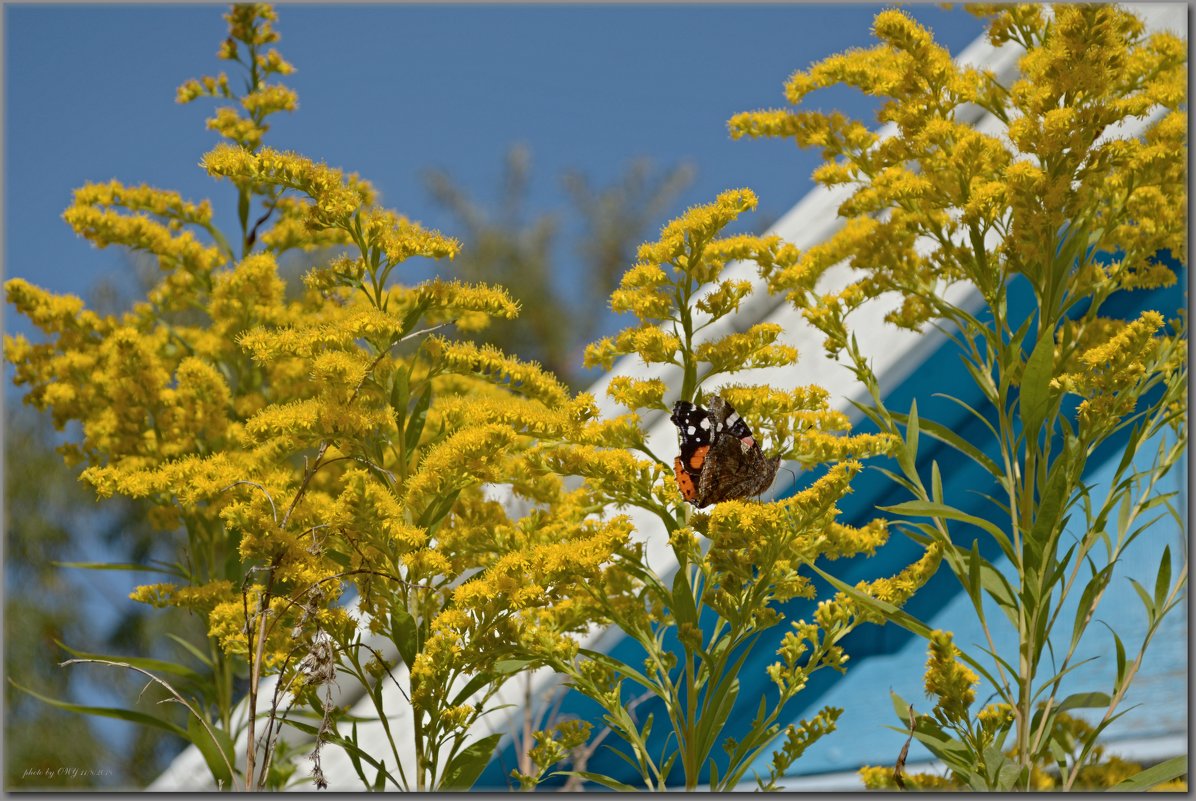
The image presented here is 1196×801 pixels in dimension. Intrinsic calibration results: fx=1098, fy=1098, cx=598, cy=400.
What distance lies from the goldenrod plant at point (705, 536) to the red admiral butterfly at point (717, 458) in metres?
0.02

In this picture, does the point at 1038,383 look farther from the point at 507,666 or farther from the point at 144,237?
the point at 144,237

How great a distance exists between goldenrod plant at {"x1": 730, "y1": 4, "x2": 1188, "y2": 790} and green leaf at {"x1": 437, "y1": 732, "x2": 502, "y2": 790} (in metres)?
0.67

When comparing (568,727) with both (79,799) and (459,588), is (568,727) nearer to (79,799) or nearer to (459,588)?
(459,588)

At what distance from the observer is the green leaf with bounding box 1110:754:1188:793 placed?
176cm

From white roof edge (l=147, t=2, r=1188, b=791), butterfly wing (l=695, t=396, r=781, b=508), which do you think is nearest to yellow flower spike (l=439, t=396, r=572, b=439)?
butterfly wing (l=695, t=396, r=781, b=508)

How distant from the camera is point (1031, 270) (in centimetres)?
194

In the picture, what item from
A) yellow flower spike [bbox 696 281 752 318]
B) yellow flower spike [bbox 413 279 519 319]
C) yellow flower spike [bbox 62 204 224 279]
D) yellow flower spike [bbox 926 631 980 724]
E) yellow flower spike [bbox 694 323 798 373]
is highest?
yellow flower spike [bbox 62 204 224 279]

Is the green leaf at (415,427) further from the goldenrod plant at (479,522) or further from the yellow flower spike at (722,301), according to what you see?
the yellow flower spike at (722,301)

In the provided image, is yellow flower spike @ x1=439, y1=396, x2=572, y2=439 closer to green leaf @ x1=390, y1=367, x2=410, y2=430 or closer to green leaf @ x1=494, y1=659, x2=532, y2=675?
green leaf @ x1=390, y1=367, x2=410, y2=430

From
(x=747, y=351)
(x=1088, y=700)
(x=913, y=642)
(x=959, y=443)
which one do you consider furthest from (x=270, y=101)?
(x=913, y=642)

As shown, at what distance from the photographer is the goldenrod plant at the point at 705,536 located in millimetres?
1788

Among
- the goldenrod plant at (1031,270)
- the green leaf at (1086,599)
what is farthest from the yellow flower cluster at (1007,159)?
the green leaf at (1086,599)

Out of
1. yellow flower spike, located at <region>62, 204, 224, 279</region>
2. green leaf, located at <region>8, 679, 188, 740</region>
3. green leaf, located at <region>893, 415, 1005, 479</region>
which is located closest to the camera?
green leaf, located at <region>893, 415, 1005, 479</region>

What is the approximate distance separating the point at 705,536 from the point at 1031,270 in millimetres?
757
